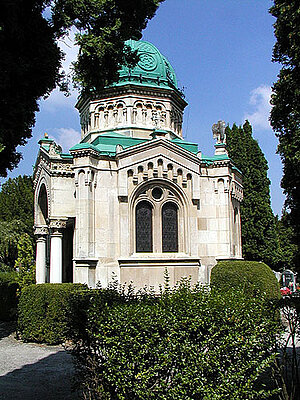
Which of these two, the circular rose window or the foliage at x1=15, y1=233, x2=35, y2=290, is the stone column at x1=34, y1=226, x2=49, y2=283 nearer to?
the foliage at x1=15, y1=233, x2=35, y2=290

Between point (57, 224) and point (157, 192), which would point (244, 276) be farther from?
point (57, 224)

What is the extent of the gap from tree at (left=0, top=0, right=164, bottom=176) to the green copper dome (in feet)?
50.7

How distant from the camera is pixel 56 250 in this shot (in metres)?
21.6

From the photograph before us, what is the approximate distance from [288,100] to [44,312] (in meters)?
11.0

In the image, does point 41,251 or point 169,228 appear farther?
point 41,251

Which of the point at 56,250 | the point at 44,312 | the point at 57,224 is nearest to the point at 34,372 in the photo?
the point at 44,312

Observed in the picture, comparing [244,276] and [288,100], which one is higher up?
[288,100]

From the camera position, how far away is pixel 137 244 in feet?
68.3

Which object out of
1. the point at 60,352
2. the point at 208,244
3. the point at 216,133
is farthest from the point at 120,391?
the point at 216,133

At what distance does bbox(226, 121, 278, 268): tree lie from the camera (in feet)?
117

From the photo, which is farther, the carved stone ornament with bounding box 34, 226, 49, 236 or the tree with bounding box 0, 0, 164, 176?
the carved stone ornament with bounding box 34, 226, 49, 236

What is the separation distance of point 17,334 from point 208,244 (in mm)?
9830

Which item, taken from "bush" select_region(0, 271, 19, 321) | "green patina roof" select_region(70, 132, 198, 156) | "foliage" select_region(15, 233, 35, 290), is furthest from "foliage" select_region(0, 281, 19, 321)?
"green patina roof" select_region(70, 132, 198, 156)

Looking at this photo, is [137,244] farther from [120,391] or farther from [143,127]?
[120,391]
